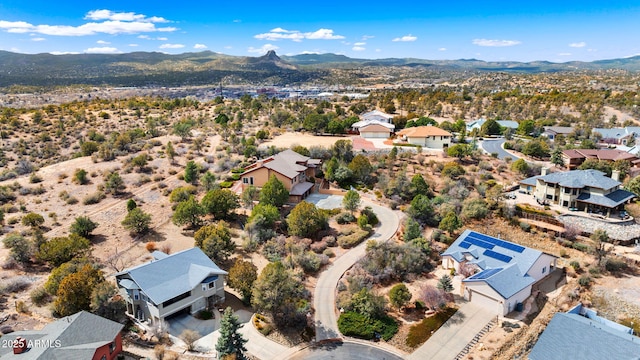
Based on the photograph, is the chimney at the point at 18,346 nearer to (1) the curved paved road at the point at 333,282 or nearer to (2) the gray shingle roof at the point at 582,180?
(1) the curved paved road at the point at 333,282

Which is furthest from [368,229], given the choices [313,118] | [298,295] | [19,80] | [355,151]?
[19,80]

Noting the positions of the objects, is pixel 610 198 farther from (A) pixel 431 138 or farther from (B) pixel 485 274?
(A) pixel 431 138

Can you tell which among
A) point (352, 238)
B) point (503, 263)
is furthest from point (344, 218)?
point (503, 263)

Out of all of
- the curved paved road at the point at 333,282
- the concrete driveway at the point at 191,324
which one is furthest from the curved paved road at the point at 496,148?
the concrete driveway at the point at 191,324

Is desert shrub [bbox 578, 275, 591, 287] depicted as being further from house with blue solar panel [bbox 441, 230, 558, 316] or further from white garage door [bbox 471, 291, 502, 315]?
white garage door [bbox 471, 291, 502, 315]

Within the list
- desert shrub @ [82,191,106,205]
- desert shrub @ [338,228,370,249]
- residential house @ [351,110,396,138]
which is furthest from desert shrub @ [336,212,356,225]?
residential house @ [351,110,396,138]
